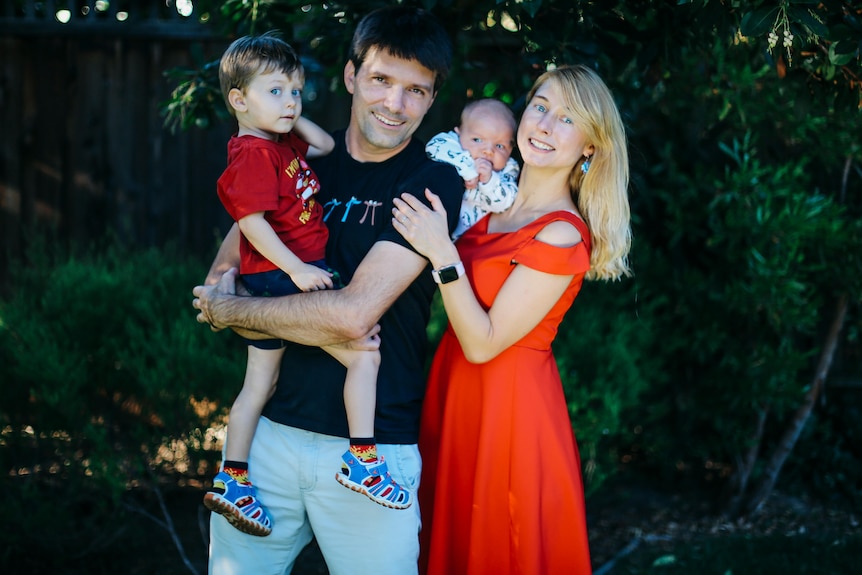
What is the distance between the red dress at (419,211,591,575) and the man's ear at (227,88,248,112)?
819 millimetres

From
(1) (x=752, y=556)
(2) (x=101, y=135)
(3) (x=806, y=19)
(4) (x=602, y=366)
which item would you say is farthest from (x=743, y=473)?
(2) (x=101, y=135)

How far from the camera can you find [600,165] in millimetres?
2793

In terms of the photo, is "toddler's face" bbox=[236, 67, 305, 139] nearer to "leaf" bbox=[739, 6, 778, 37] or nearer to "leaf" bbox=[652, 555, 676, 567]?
"leaf" bbox=[739, 6, 778, 37]

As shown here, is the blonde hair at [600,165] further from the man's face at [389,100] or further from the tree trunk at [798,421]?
the tree trunk at [798,421]

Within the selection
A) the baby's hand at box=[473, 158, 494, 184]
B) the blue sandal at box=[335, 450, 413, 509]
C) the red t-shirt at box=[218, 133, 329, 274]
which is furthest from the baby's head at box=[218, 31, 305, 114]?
the blue sandal at box=[335, 450, 413, 509]

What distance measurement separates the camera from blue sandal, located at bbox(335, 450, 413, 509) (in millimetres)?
2459

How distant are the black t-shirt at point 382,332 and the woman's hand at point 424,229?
57 millimetres

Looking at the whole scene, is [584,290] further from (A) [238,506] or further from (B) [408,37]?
(A) [238,506]

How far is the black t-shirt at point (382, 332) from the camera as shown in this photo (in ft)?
8.55

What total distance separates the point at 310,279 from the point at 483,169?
0.69 meters

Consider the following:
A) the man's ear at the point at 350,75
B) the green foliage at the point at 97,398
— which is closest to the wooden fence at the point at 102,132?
the green foliage at the point at 97,398

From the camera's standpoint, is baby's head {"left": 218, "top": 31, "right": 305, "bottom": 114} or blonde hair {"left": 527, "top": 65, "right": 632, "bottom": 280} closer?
baby's head {"left": 218, "top": 31, "right": 305, "bottom": 114}

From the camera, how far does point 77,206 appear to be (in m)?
5.82

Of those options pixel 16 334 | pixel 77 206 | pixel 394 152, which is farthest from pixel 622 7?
pixel 77 206
